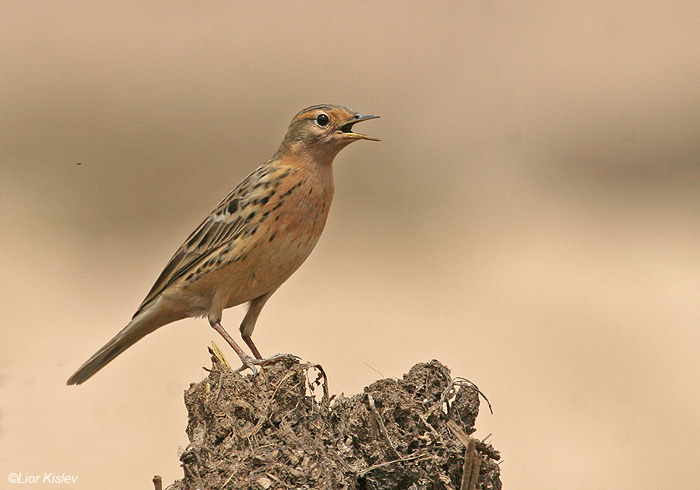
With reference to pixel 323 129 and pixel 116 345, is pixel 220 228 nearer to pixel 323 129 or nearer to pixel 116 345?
pixel 323 129

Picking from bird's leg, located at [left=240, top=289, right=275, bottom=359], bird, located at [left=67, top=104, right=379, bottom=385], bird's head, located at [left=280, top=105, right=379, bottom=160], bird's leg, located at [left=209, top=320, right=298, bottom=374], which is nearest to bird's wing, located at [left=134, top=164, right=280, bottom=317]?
bird, located at [left=67, top=104, right=379, bottom=385]

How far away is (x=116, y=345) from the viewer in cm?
930

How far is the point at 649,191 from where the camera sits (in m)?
26.9

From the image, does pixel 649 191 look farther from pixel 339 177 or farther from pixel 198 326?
pixel 198 326

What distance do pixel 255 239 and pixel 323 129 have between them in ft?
4.10

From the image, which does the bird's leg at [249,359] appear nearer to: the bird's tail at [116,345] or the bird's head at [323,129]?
the bird's tail at [116,345]

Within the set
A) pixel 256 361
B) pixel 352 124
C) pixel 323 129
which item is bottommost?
pixel 256 361

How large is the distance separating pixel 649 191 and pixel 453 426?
72.4 feet

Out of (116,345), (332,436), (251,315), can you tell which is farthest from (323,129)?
(332,436)

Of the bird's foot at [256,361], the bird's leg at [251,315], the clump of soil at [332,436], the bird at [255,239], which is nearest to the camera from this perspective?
the clump of soil at [332,436]

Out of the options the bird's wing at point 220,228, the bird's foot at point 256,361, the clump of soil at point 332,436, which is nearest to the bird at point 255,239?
the bird's wing at point 220,228

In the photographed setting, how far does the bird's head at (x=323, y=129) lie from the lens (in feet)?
30.2

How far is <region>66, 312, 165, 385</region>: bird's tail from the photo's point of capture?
9188mm

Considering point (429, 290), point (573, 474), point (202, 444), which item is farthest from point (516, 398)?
point (202, 444)
